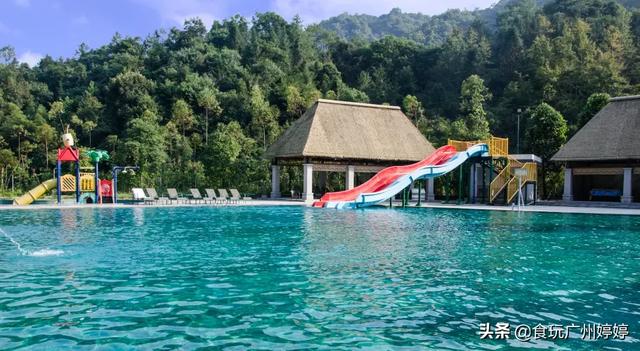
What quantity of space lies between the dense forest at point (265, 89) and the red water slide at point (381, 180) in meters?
9.78

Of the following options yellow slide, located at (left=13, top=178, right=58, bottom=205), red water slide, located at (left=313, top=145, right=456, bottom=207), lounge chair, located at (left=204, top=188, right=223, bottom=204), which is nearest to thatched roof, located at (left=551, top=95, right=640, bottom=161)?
red water slide, located at (left=313, top=145, right=456, bottom=207)

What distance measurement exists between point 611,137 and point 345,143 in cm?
1408

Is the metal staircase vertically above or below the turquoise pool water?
above

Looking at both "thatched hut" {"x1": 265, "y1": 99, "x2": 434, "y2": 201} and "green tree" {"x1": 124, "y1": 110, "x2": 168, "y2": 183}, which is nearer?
"thatched hut" {"x1": 265, "y1": 99, "x2": 434, "y2": 201}

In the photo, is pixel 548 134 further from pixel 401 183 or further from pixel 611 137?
A: pixel 401 183

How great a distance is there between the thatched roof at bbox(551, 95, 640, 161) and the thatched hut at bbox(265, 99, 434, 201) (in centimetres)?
861

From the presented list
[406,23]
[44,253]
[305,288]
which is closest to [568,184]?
[305,288]

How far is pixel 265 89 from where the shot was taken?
50219 mm

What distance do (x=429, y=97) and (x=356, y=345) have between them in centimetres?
5389

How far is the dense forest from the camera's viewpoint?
3669cm

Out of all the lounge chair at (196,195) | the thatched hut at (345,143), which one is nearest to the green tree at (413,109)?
the thatched hut at (345,143)

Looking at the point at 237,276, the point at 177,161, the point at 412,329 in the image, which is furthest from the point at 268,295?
the point at 177,161

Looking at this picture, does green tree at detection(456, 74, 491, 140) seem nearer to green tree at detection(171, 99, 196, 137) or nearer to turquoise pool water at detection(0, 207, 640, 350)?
green tree at detection(171, 99, 196, 137)

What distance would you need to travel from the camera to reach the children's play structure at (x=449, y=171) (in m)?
24.7
